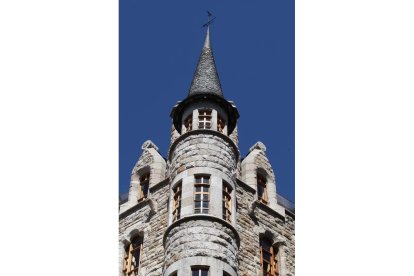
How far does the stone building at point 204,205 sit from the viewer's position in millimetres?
20266

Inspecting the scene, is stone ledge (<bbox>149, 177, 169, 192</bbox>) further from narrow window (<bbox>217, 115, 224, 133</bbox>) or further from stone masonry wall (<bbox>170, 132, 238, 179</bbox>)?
narrow window (<bbox>217, 115, 224, 133</bbox>)

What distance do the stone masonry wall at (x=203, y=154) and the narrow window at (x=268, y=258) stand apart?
2.28 meters

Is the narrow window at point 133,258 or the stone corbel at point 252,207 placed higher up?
the stone corbel at point 252,207

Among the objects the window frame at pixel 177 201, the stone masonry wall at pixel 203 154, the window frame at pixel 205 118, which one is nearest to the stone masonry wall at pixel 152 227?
the window frame at pixel 177 201

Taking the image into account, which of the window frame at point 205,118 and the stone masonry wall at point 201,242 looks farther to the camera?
the window frame at point 205,118

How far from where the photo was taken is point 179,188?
22.4 metres

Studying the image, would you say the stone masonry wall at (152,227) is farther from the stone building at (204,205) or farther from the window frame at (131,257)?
the window frame at (131,257)

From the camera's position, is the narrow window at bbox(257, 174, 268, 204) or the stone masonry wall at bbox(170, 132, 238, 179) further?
the narrow window at bbox(257, 174, 268, 204)

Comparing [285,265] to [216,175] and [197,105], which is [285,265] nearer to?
[216,175]

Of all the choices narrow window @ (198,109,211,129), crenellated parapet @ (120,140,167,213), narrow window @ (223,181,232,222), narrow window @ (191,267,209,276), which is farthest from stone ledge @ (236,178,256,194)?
narrow window @ (191,267,209,276)

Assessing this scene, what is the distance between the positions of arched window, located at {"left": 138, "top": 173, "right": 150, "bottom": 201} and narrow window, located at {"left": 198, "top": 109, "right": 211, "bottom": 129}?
3.31m

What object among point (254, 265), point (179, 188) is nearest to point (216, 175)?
point (179, 188)

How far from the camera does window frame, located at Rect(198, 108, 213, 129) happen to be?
78.9ft

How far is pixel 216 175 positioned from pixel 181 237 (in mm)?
2541
